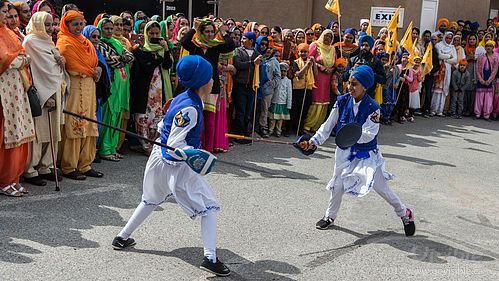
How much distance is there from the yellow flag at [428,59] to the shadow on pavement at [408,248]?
27.9ft

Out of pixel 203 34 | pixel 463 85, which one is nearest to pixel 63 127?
pixel 203 34

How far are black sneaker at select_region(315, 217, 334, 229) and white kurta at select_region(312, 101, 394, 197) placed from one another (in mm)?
323

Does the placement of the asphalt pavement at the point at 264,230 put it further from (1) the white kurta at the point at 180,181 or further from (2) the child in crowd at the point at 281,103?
(2) the child in crowd at the point at 281,103

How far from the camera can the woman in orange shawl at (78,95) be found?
659 cm

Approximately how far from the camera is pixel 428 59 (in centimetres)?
1323

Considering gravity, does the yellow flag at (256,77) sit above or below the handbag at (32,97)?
above

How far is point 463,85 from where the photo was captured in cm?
1417

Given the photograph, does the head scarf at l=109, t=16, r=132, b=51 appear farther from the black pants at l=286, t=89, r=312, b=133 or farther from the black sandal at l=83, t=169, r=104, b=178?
the black pants at l=286, t=89, r=312, b=133

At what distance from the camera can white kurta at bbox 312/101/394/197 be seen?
514cm

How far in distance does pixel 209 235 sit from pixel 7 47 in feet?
10.5

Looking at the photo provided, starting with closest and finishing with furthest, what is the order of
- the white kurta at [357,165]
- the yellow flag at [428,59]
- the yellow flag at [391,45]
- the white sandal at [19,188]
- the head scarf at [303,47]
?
1. the white kurta at [357,165]
2. the white sandal at [19,188]
3. the head scarf at [303,47]
4. the yellow flag at [391,45]
5. the yellow flag at [428,59]

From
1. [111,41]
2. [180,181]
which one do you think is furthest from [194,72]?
[111,41]

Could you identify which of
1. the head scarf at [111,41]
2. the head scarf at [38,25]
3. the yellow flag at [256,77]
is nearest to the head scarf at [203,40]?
the head scarf at [111,41]

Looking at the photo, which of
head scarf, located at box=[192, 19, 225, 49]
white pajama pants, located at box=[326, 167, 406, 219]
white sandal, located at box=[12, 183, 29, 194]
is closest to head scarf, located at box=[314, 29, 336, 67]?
head scarf, located at box=[192, 19, 225, 49]
